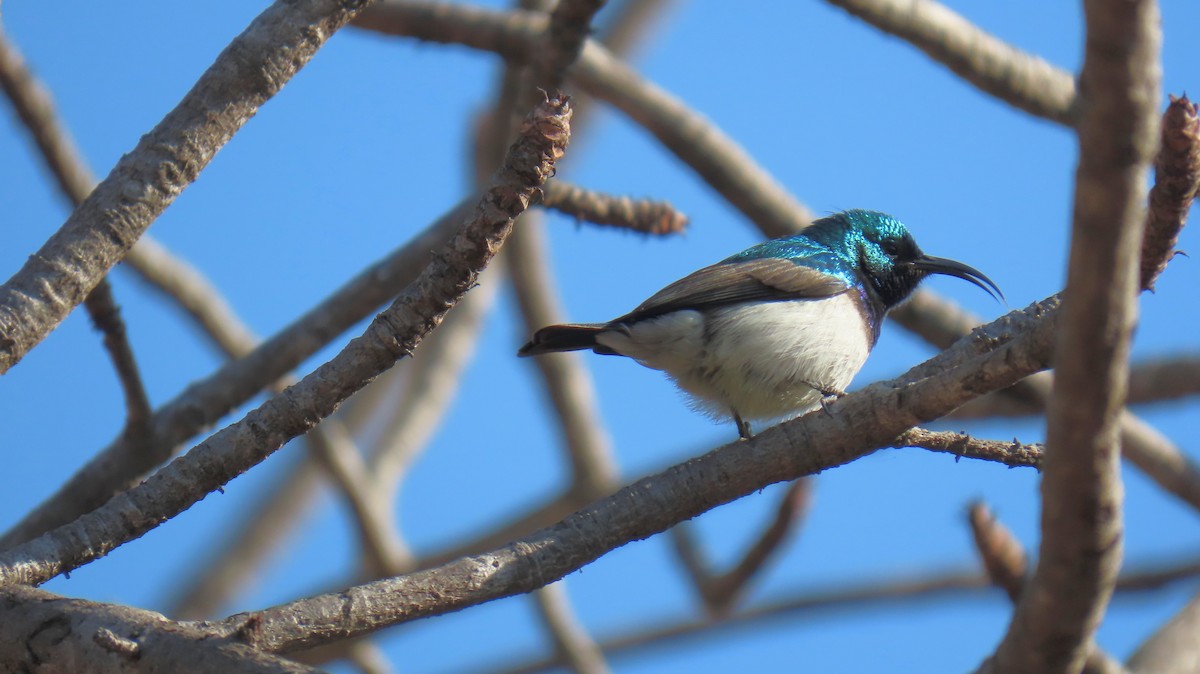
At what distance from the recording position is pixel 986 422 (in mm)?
7453

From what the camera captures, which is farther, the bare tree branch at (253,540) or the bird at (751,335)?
the bare tree branch at (253,540)

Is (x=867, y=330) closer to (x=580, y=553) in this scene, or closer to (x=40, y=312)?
(x=580, y=553)

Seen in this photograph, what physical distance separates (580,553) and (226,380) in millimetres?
2764

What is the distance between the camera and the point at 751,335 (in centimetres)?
568

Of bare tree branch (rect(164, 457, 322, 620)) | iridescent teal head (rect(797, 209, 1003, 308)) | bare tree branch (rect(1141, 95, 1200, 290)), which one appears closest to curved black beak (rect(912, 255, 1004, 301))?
iridescent teal head (rect(797, 209, 1003, 308))

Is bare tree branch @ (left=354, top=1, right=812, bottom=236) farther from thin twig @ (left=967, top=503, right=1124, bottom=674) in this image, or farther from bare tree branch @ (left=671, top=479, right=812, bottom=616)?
thin twig @ (left=967, top=503, right=1124, bottom=674)

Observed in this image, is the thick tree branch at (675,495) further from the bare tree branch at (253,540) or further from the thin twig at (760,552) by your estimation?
the bare tree branch at (253,540)

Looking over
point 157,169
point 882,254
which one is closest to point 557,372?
point 882,254

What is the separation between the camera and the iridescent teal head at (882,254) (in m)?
6.62

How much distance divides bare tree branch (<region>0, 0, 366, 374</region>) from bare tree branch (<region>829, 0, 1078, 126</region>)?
3380mm

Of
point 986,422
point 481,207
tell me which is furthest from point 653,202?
point 986,422

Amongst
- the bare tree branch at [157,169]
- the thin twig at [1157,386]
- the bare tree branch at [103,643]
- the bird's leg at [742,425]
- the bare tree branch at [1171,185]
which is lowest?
the bare tree branch at [103,643]

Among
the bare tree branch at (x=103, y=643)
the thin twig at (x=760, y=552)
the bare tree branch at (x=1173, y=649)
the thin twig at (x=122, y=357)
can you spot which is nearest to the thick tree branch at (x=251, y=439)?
the bare tree branch at (x=103, y=643)

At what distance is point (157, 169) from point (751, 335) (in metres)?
2.87
